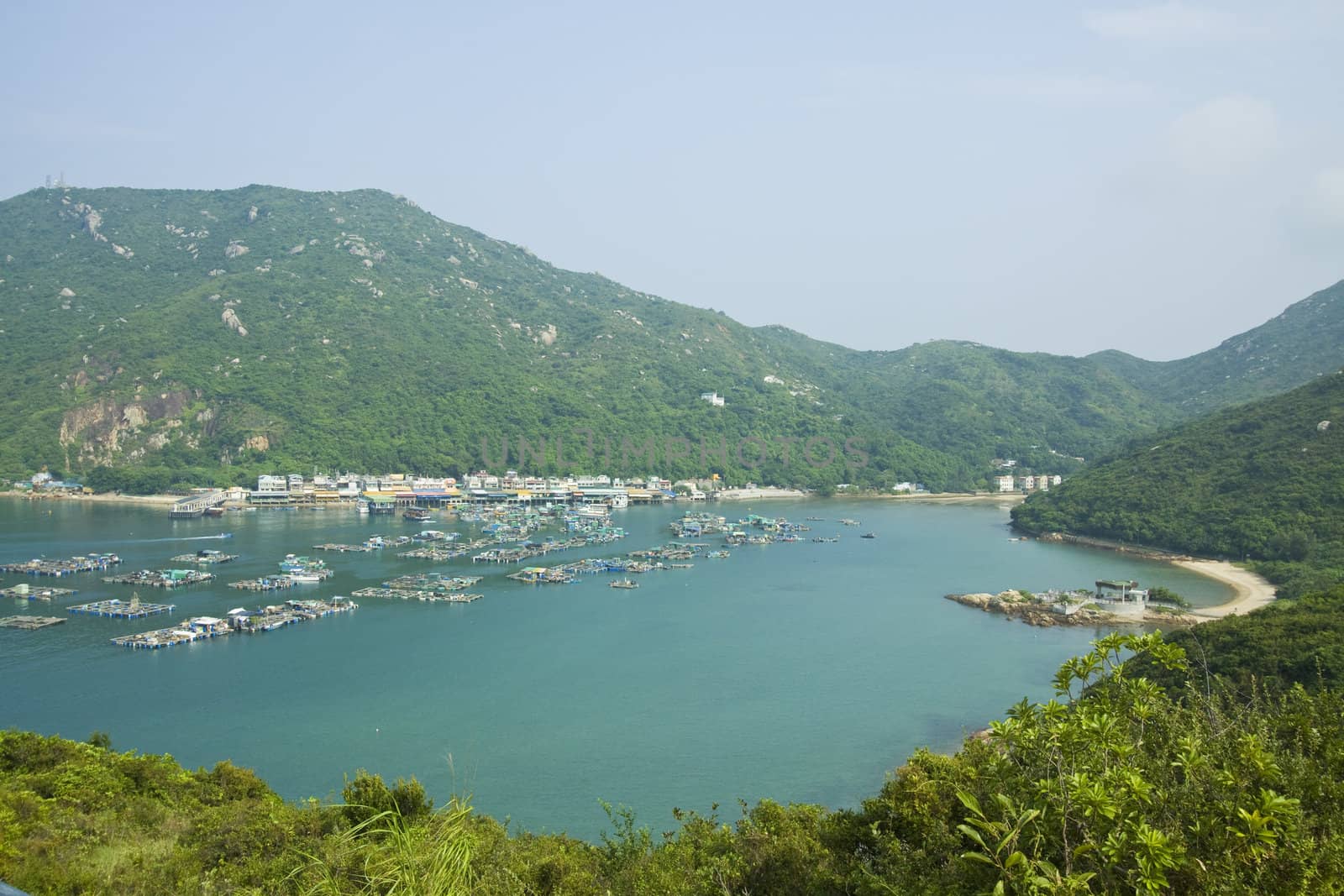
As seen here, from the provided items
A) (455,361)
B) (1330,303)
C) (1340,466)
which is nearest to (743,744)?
(1340,466)

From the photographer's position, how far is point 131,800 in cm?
750

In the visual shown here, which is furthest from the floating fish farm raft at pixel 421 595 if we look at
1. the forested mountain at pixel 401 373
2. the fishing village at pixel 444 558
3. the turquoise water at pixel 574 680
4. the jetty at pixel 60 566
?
the forested mountain at pixel 401 373

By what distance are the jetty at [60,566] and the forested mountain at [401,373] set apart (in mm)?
17790

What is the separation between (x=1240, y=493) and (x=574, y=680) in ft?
84.3

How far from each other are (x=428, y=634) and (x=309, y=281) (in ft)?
164

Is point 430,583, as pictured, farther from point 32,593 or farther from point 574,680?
point 32,593

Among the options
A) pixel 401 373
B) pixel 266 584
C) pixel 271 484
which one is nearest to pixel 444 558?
pixel 266 584

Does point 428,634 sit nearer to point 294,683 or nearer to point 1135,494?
point 294,683

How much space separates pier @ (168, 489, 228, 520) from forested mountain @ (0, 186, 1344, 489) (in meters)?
3.23

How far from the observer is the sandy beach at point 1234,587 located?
20.3 meters

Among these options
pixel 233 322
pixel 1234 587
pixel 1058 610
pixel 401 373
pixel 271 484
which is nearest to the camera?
pixel 1058 610

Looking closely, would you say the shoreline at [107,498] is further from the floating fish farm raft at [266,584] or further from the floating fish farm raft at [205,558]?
the floating fish farm raft at [266,584]

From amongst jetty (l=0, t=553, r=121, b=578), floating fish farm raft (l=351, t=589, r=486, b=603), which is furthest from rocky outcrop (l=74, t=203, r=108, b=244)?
floating fish farm raft (l=351, t=589, r=486, b=603)

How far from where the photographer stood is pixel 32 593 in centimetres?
2100
